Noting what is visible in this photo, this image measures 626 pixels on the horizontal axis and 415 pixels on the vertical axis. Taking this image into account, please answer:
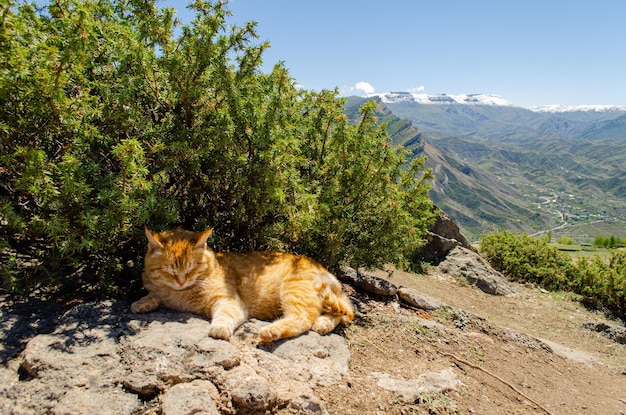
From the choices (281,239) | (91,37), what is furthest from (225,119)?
(281,239)

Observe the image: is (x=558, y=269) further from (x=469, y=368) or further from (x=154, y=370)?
(x=154, y=370)

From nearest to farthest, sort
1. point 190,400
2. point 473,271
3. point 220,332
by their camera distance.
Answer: point 190,400, point 220,332, point 473,271

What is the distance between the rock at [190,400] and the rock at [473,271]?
517 inches

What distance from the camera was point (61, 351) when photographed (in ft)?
11.5

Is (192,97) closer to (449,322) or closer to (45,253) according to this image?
(45,253)

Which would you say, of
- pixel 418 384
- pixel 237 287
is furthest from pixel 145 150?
pixel 418 384

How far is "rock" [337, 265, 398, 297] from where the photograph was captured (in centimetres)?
811

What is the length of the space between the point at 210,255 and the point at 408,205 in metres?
5.68

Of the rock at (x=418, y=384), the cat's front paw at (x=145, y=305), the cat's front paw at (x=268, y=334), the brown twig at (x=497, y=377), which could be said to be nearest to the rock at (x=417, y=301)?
the brown twig at (x=497, y=377)

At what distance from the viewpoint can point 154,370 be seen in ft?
11.5

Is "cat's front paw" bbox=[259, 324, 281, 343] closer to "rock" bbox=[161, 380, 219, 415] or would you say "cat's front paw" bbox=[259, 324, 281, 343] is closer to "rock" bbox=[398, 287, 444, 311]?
"rock" bbox=[161, 380, 219, 415]

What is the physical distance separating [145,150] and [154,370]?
9.32 ft

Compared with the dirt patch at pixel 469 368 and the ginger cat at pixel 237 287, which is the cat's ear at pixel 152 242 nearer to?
the ginger cat at pixel 237 287

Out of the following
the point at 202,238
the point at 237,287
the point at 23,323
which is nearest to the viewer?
the point at 23,323
